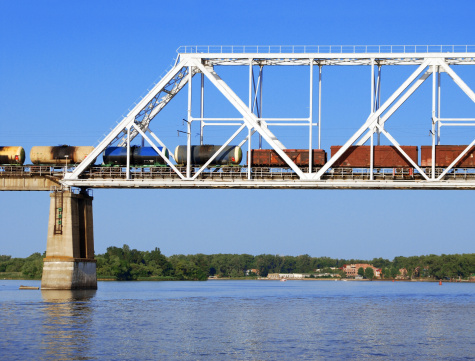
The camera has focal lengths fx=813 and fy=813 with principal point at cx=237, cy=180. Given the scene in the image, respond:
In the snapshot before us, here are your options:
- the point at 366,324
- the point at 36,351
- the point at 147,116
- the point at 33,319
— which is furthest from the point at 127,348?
the point at 147,116

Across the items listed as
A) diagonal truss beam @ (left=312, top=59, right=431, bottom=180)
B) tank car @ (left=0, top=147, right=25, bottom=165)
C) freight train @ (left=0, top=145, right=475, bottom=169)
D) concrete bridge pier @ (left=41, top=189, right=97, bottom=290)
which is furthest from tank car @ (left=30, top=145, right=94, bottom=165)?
diagonal truss beam @ (left=312, top=59, right=431, bottom=180)

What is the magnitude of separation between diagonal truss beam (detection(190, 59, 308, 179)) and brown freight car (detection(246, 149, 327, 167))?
1.35 meters

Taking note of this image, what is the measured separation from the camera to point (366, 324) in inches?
2601

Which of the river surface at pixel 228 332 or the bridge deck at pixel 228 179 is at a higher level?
the bridge deck at pixel 228 179

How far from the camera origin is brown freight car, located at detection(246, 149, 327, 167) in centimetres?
9531

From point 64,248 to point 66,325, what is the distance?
33.8 meters

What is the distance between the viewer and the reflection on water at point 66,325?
158 ft

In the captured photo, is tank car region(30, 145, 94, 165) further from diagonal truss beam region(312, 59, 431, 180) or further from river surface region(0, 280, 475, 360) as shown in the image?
diagonal truss beam region(312, 59, 431, 180)

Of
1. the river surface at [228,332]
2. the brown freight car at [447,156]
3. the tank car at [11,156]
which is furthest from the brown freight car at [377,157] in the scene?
the tank car at [11,156]

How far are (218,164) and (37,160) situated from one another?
2292 centimetres

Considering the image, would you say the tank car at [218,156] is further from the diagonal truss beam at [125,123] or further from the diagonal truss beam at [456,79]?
the diagonal truss beam at [456,79]

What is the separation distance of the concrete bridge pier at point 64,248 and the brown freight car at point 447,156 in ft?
135

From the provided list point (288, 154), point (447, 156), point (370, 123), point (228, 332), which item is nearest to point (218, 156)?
point (288, 154)

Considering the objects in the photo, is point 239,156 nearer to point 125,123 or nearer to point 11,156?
point 125,123
